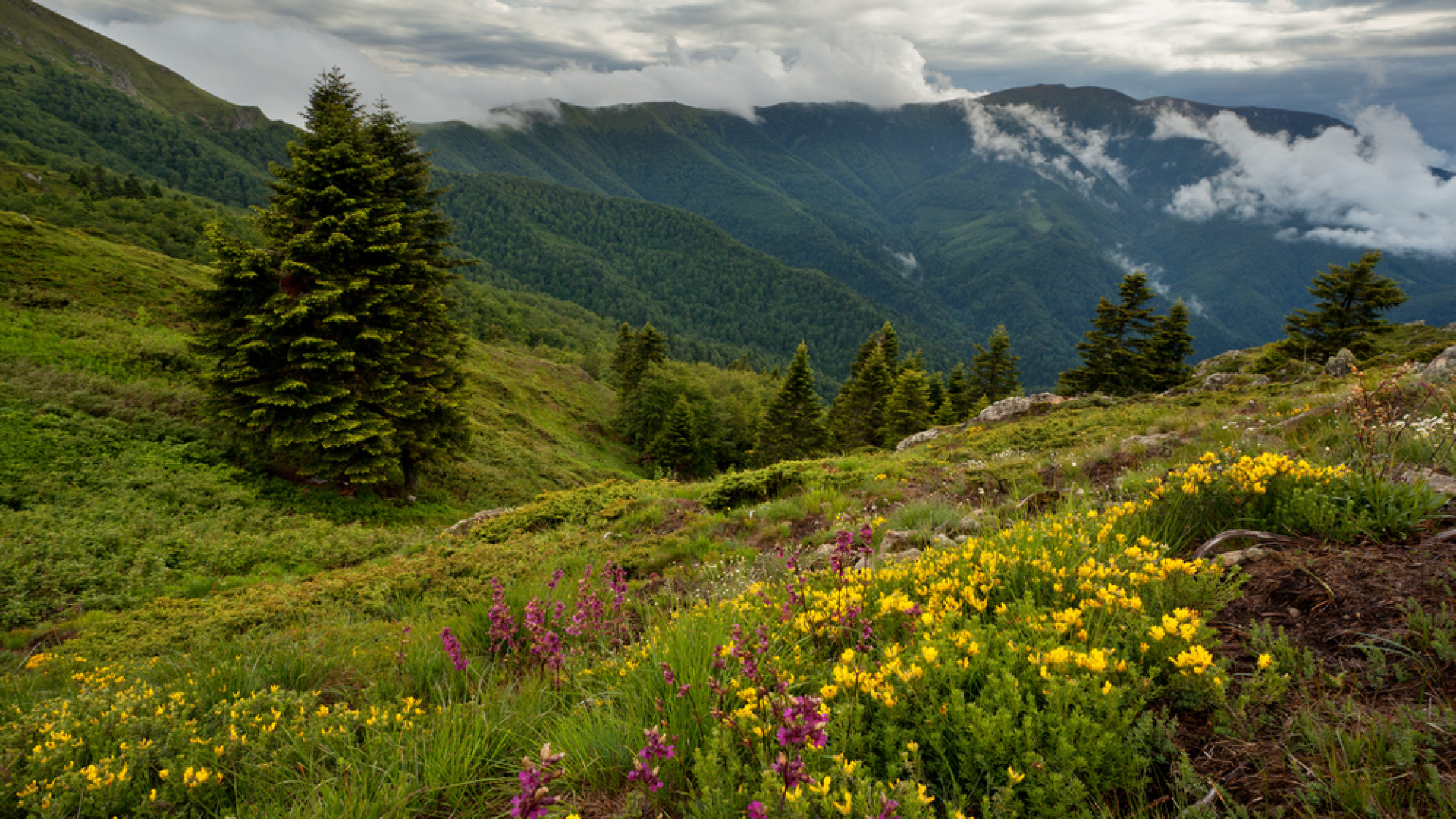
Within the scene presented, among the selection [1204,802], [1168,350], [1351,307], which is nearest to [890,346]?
[1168,350]

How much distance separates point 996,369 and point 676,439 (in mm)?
26612

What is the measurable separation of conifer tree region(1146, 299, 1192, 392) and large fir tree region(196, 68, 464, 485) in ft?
121

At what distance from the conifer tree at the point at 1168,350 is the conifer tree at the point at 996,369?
40.6ft

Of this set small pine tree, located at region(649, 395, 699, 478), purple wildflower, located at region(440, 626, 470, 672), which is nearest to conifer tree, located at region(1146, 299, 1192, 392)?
small pine tree, located at region(649, 395, 699, 478)

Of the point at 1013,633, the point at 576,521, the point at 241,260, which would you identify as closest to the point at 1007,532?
the point at 1013,633

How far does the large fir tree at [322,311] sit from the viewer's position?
14.5 m

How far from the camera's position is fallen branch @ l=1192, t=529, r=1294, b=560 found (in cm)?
330

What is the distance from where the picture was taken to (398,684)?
3764mm

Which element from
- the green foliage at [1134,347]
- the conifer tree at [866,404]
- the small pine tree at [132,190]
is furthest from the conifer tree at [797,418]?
the small pine tree at [132,190]

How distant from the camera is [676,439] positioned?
46.2 m

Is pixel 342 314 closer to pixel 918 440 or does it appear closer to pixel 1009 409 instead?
pixel 918 440

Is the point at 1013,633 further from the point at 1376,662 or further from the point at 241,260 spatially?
the point at 241,260

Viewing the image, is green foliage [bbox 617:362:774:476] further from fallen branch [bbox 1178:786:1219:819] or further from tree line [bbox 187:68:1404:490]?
fallen branch [bbox 1178:786:1219:819]

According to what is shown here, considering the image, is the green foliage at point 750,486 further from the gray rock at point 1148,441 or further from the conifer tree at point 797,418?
the conifer tree at point 797,418
